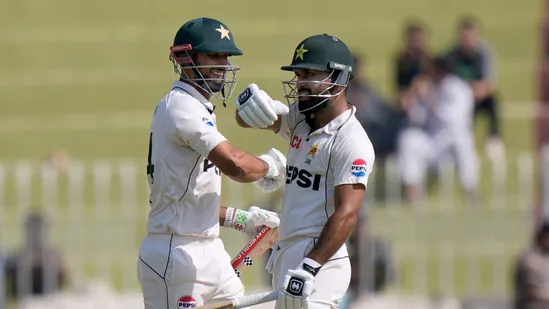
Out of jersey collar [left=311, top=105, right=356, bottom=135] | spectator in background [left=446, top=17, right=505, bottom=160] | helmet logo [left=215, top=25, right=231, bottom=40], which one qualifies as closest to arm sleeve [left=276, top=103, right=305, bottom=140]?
jersey collar [left=311, top=105, right=356, bottom=135]

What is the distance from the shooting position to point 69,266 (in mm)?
13266

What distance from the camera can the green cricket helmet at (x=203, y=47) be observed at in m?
7.14

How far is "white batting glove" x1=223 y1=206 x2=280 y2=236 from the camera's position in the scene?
766 centimetres

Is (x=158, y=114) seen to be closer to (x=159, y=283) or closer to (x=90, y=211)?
(x=159, y=283)

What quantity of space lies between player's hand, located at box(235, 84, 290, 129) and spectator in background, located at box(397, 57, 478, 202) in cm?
682

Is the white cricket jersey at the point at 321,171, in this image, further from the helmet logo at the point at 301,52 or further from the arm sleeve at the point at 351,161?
the helmet logo at the point at 301,52

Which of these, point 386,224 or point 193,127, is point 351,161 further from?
point 386,224

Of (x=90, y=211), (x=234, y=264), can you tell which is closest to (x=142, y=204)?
(x=90, y=211)

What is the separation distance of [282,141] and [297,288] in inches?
318

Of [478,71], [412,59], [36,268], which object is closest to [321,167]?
[36,268]

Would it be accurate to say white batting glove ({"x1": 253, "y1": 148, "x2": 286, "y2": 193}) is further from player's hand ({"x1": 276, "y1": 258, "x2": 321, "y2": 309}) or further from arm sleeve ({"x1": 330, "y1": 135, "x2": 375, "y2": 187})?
player's hand ({"x1": 276, "y1": 258, "x2": 321, "y2": 309})

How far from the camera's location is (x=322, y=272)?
685cm

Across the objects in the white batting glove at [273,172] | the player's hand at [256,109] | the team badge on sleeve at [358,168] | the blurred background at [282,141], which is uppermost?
the player's hand at [256,109]

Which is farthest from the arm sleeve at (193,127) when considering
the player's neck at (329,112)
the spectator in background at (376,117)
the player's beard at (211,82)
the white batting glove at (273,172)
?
the spectator in background at (376,117)
